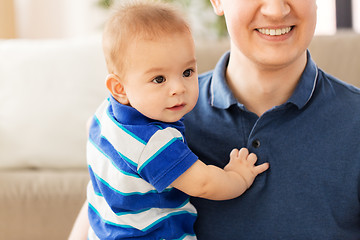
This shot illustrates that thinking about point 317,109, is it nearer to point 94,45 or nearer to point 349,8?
point 94,45

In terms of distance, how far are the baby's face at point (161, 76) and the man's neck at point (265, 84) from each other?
0.30 meters

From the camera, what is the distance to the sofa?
210 cm

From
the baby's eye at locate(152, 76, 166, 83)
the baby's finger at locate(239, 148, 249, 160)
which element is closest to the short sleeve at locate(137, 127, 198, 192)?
the baby's eye at locate(152, 76, 166, 83)

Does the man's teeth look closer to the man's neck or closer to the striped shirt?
the man's neck

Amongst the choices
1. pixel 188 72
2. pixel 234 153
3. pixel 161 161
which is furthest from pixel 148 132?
pixel 234 153

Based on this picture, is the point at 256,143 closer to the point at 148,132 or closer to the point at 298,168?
the point at 298,168

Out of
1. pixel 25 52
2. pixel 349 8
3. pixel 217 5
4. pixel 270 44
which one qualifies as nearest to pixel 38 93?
pixel 25 52

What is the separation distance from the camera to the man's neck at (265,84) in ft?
4.40

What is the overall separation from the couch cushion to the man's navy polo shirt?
1.07 m

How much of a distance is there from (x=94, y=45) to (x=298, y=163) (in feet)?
4.64

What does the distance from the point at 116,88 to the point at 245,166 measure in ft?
1.22

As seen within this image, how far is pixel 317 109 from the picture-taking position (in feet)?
4.20

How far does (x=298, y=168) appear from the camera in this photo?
4.11 feet

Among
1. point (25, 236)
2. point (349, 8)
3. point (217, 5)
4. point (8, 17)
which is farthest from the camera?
point (349, 8)
